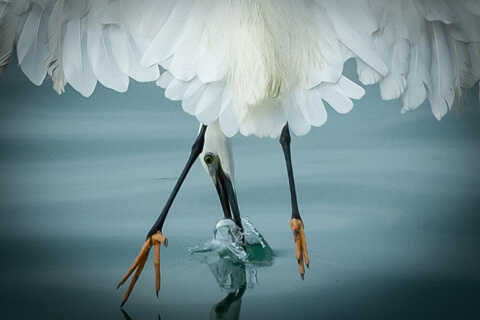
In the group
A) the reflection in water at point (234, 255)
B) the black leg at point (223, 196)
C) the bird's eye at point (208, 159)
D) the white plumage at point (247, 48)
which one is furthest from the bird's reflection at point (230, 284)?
the white plumage at point (247, 48)

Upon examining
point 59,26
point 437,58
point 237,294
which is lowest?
point 237,294

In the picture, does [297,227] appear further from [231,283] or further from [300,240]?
[231,283]

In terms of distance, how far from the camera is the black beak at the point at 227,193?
2.16 metres

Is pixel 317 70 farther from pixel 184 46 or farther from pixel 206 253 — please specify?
pixel 206 253

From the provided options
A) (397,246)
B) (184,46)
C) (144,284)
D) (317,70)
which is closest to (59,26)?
(184,46)

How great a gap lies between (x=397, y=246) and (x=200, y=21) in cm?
86

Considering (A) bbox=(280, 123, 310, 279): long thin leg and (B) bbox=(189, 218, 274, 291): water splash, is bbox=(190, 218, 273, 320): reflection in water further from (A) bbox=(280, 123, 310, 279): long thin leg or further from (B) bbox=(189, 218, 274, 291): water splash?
(A) bbox=(280, 123, 310, 279): long thin leg

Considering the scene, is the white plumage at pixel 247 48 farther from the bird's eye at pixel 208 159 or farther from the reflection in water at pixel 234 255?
the reflection in water at pixel 234 255

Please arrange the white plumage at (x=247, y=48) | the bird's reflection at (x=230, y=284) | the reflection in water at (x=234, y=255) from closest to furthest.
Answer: the white plumage at (x=247, y=48), the bird's reflection at (x=230, y=284), the reflection in water at (x=234, y=255)

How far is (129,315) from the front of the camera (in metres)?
1.90

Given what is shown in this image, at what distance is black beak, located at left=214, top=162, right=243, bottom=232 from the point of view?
216 cm

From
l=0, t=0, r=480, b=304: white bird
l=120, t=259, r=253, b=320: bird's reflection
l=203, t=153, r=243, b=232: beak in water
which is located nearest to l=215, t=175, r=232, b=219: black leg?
l=203, t=153, r=243, b=232: beak in water

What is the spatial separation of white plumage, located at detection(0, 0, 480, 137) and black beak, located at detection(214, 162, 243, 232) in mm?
466

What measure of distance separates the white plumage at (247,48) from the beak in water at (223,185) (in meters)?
0.43
